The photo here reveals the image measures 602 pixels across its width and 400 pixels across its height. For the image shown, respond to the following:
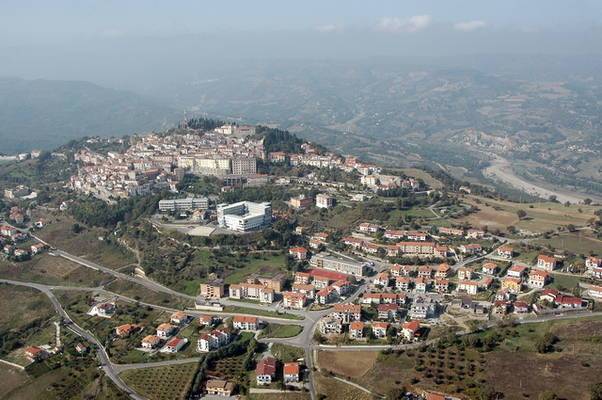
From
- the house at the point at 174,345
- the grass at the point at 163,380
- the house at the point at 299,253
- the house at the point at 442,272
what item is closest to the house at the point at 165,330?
the house at the point at 174,345

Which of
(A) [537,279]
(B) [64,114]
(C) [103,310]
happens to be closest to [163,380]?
(C) [103,310]

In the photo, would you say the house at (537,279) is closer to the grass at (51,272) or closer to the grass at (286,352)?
the grass at (286,352)

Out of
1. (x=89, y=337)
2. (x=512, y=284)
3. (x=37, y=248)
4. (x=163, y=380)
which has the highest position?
(x=512, y=284)

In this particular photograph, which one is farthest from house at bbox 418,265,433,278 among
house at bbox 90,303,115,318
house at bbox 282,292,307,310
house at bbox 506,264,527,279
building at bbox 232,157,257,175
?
building at bbox 232,157,257,175

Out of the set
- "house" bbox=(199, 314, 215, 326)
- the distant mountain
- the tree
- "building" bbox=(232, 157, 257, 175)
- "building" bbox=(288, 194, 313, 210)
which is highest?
"building" bbox=(232, 157, 257, 175)

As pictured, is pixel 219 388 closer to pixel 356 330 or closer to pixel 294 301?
pixel 356 330

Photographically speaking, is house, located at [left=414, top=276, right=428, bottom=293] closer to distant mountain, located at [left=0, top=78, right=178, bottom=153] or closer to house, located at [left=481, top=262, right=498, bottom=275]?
house, located at [left=481, top=262, right=498, bottom=275]
